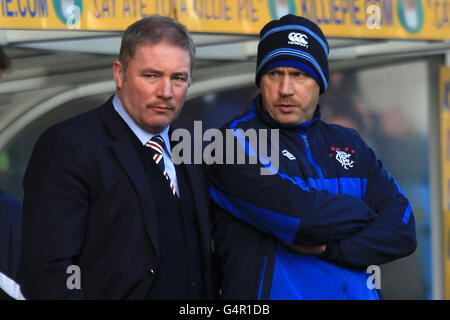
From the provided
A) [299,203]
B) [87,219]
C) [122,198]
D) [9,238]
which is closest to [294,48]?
[299,203]

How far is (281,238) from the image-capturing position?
2.58m

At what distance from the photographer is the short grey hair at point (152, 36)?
2402 mm

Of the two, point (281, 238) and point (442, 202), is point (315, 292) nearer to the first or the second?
point (281, 238)

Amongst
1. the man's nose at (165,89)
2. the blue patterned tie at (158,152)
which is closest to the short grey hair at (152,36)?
the man's nose at (165,89)

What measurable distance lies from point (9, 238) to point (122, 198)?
67 centimetres

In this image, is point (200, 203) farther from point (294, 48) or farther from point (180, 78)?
point (294, 48)

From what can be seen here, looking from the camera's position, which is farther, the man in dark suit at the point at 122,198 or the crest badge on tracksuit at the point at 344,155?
the crest badge on tracksuit at the point at 344,155

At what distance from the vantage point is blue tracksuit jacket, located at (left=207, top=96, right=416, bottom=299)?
2.57 meters

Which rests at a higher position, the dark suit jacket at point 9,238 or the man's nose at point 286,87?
the man's nose at point 286,87

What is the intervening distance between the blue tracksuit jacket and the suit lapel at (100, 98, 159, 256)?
0.32 metres

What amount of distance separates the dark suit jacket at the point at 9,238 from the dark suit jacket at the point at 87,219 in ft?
1.49

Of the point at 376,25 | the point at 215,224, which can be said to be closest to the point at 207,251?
the point at 215,224

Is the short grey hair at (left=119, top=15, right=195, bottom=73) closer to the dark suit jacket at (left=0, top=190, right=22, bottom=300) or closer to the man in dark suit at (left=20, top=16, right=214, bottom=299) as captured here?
the man in dark suit at (left=20, top=16, right=214, bottom=299)

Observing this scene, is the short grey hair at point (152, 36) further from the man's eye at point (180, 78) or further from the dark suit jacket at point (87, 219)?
the dark suit jacket at point (87, 219)
